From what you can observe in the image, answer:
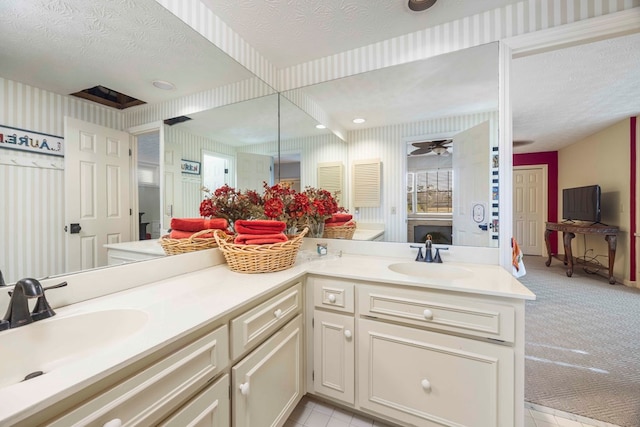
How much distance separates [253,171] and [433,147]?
4.29ft

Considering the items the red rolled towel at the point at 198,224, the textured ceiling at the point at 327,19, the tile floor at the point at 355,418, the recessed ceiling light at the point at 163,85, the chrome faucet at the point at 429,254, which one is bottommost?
the tile floor at the point at 355,418

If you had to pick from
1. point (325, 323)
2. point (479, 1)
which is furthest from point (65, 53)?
point (479, 1)

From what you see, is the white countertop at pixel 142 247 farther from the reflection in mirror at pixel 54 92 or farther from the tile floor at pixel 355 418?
the tile floor at pixel 355 418

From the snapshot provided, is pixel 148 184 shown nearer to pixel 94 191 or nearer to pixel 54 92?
pixel 94 191

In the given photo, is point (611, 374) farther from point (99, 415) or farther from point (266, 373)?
point (99, 415)

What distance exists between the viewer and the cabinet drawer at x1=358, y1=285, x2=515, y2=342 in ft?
3.48

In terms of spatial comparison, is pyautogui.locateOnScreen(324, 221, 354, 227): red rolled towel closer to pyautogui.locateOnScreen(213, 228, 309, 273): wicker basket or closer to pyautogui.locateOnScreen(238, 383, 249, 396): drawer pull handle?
pyautogui.locateOnScreen(213, 228, 309, 273): wicker basket

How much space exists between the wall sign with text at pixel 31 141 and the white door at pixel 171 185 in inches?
17.8

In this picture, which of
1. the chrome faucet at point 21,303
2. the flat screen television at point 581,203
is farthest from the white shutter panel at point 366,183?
the flat screen television at point 581,203

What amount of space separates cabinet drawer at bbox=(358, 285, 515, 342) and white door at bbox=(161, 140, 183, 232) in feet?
3.58

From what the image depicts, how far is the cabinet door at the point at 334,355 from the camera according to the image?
52.7 inches

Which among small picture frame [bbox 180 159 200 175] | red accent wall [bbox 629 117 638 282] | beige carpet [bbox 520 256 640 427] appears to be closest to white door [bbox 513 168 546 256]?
red accent wall [bbox 629 117 638 282]

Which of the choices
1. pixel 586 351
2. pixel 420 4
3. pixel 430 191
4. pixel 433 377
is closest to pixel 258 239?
pixel 433 377

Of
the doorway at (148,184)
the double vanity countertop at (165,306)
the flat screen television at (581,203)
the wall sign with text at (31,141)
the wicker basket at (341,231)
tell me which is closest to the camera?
the double vanity countertop at (165,306)
